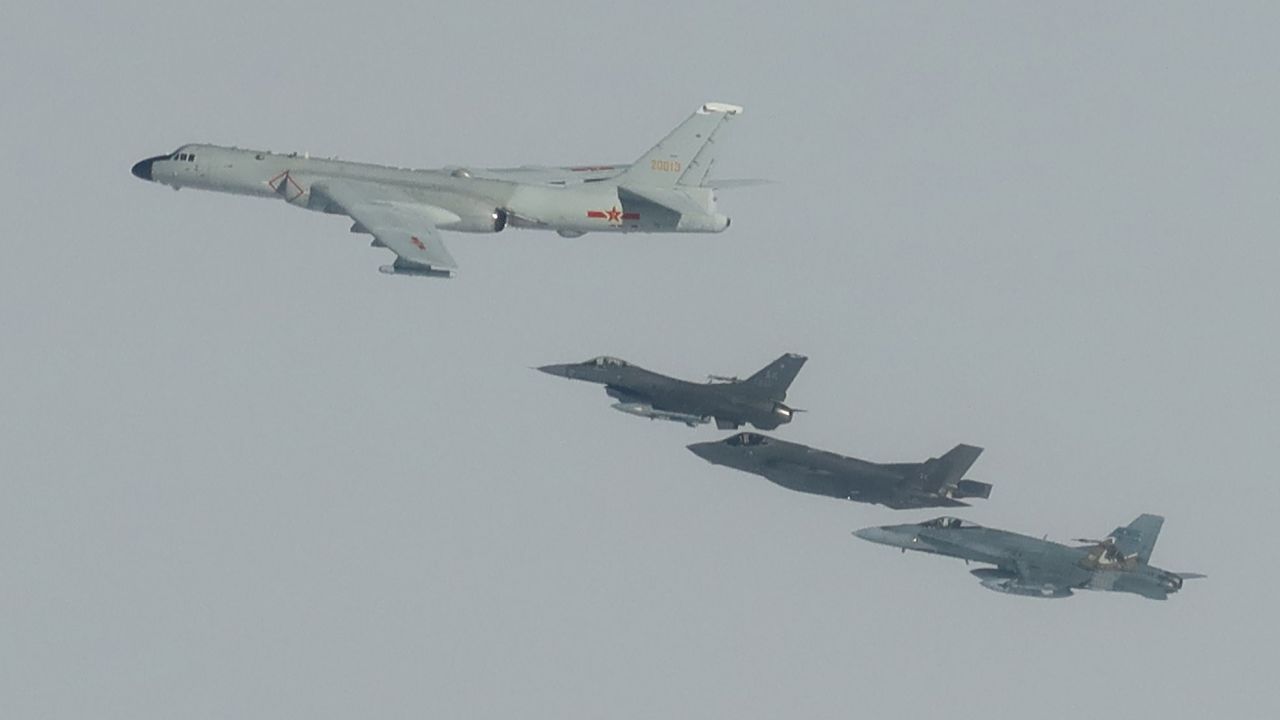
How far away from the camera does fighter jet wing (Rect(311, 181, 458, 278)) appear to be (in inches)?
5876

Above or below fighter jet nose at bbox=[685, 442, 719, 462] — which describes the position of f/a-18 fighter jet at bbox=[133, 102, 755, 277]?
above

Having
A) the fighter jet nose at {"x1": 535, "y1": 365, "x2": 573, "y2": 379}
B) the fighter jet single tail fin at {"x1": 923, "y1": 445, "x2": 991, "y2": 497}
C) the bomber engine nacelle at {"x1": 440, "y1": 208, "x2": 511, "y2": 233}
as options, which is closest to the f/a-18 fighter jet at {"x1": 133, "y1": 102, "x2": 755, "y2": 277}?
the bomber engine nacelle at {"x1": 440, "y1": 208, "x2": 511, "y2": 233}

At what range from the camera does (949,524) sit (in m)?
150

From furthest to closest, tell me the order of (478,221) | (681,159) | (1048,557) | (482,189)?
(681,159), (482,189), (478,221), (1048,557)

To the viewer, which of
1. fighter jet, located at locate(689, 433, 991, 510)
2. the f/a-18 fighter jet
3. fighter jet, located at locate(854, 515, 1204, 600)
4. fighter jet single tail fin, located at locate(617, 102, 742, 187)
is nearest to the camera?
fighter jet, located at locate(854, 515, 1204, 600)

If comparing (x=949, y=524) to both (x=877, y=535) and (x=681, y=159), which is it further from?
(x=681, y=159)

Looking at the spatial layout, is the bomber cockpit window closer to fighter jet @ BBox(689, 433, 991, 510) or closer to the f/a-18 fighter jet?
fighter jet @ BBox(689, 433, 991, 510)

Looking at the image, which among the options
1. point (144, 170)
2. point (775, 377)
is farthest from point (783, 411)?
point (144, 170)

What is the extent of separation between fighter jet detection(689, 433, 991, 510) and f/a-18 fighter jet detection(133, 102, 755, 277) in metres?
11.9

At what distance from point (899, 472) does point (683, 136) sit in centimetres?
2057

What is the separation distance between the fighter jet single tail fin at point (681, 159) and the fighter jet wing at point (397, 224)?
1004 cm

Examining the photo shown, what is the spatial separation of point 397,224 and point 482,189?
6.79m

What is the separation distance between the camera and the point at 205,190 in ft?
525

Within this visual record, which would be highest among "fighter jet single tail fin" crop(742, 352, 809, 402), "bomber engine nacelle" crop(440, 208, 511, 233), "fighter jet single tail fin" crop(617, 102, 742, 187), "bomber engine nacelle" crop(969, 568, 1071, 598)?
"fighter jet single tail fin" crop(617, 102, 742, 187)
